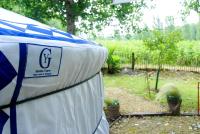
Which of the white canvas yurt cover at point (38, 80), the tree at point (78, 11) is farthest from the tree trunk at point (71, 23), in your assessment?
the white canvas yurt cover at point (38, 80)

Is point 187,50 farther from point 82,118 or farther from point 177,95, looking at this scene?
point 82,118

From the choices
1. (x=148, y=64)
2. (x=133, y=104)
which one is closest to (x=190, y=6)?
(x=133, y=104)

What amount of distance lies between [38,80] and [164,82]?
11576mm

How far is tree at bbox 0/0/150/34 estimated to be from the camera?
10151 mm

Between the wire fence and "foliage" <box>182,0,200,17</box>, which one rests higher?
"foliage" <box>182,0,200,17</box>

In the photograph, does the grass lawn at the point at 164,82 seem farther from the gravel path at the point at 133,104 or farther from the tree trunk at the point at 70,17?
the tree trunk at the point at 70,17

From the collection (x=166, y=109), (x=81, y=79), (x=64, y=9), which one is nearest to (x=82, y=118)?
(x=81, y=79)

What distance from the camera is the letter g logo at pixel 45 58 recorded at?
63.8 inches

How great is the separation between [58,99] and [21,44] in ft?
2.47

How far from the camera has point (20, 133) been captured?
1.67m

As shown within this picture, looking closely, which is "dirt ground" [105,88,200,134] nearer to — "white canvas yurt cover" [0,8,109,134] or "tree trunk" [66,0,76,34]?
"tree trunk" [66,0,76,34]

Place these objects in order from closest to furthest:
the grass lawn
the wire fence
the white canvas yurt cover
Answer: the white canvas yurt cover → the grass lawn → the wire fence

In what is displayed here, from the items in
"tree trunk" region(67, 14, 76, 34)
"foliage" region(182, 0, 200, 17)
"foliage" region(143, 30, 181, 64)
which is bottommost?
"foliage" region(143, 30, 181, 64)

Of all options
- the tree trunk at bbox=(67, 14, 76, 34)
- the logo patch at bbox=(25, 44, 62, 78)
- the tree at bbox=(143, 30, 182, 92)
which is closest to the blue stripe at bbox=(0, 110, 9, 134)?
the logo patch at bbox=(25, 44, 62, 78)
